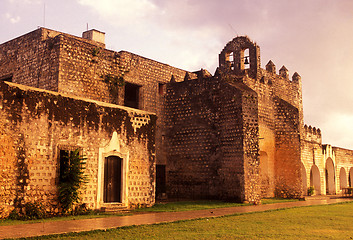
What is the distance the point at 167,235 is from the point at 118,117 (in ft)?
21.8

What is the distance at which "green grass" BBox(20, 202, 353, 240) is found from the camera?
7.79m

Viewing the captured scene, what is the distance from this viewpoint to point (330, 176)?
30406 millimetres

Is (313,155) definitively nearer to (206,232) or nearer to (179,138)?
(179,138)

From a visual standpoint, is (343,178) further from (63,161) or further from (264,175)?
(63,161)

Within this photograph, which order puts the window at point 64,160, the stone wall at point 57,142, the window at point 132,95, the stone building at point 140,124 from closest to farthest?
the stone wall at point 57,142, the stone building at point 140,124, the window at point 64,160, the window at point 132,95

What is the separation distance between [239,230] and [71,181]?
18.3 ft

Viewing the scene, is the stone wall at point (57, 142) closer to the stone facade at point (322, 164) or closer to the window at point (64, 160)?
the window at point (64, 160)

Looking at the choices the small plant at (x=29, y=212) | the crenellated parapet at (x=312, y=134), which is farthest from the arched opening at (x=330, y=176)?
the small plant at (x=29, y=212)

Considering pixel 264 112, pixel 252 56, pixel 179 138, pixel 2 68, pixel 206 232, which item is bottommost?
pixel 206 232

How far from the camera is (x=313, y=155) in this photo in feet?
89.4

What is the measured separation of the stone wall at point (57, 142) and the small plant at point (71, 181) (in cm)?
24

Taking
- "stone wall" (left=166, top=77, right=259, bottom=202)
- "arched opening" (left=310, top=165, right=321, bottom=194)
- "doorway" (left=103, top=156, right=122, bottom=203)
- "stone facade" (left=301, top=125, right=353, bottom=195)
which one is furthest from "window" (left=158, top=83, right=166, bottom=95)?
"arched opening" (left=310, top=165, right=321, bottom=194)

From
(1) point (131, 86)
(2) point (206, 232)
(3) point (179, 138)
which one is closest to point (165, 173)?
(3) point (179, 138)

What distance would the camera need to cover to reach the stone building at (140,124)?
11.2 meters
